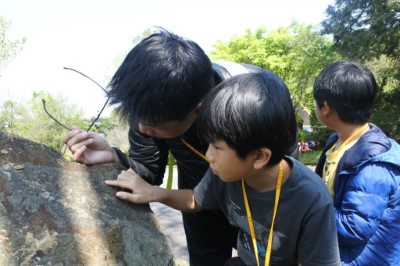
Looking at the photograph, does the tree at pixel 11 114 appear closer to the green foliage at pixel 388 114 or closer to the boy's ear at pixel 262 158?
the green foliage at pixel 388 114

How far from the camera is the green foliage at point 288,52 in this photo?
14.8 m

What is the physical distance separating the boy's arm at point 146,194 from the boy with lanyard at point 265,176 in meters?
0.01

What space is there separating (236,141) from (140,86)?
0.36 metres

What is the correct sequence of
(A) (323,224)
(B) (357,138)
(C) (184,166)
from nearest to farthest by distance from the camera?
(A) (323,224) < (B) (357,138) < (C) (184,166)

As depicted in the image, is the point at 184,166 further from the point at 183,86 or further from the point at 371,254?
the point at 371,254

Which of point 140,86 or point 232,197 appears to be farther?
point 232,197

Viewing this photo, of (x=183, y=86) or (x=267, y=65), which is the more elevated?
(x=183, y=86)

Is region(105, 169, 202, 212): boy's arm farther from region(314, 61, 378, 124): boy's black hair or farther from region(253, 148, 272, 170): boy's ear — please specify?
region(314, 61, 378, 124): boy's black hair

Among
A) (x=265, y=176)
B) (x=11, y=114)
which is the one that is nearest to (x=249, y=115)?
(x=265, y=176)

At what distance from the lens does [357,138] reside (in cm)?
171

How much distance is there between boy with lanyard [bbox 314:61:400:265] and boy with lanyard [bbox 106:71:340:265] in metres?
0.32

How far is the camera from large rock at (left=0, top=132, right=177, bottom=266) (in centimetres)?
110

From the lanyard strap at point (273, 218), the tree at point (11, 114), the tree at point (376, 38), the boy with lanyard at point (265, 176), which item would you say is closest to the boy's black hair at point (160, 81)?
the boy with lanyard at point (265, 176)

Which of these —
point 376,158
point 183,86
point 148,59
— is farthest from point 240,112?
point 376,158
